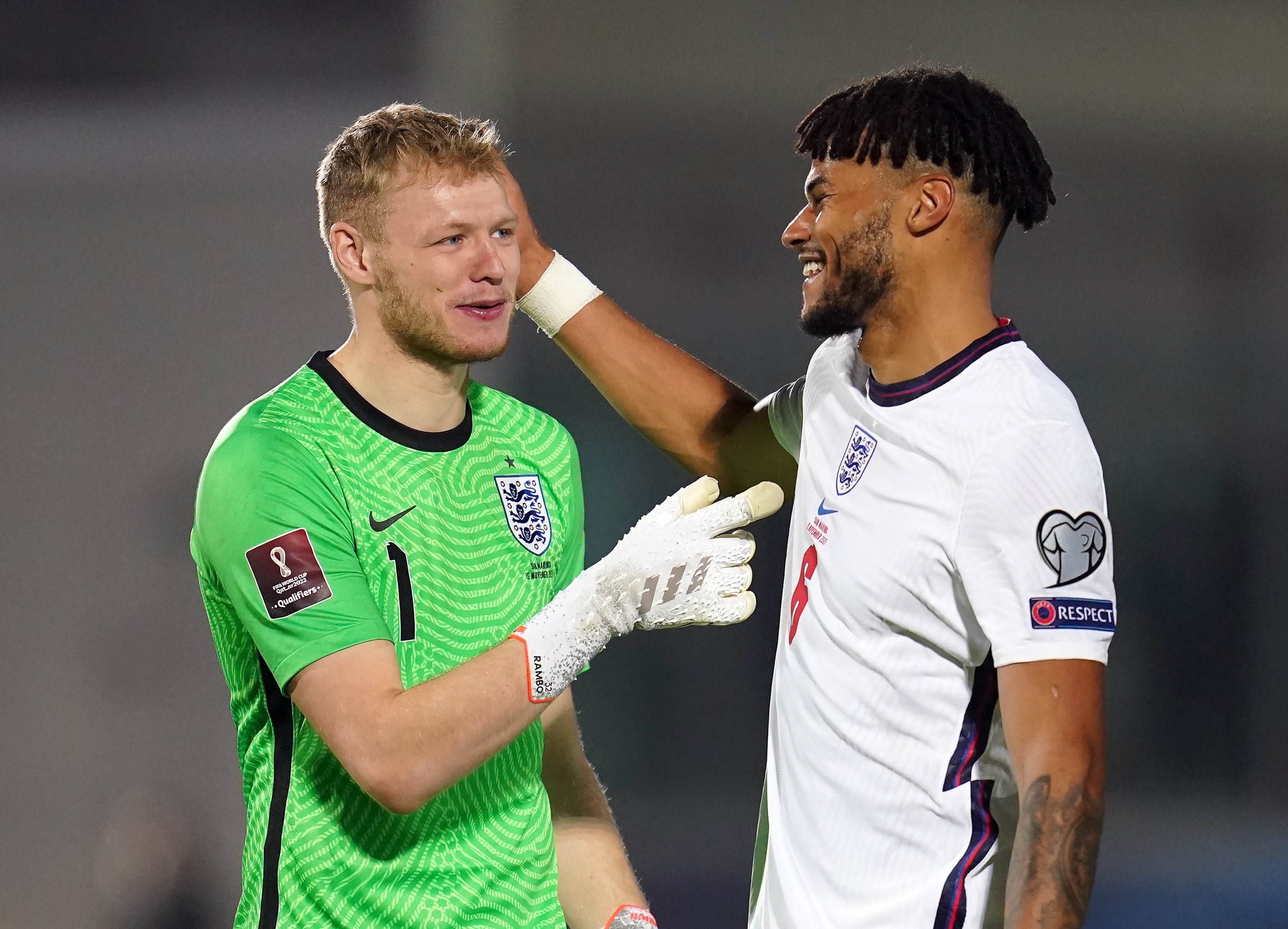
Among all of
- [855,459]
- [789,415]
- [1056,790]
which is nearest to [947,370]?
[855,459]

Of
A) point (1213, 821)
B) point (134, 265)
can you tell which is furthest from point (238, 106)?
point (1213, 821)

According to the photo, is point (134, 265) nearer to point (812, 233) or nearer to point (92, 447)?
point (92, 447)

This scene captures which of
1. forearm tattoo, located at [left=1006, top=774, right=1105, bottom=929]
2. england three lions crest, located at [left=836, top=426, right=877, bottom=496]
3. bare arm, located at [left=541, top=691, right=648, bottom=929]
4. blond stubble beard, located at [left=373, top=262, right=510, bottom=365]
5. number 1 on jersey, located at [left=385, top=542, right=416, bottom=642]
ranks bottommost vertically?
bare arm, located at [left=541, top=691, right=648, bottom=929]

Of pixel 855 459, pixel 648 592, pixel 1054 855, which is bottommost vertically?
pixel 1054 855

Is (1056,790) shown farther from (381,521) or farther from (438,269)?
(438,269)

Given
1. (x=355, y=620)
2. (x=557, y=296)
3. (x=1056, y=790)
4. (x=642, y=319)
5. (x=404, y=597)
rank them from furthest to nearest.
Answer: (x=642, y=319) → (x=557, y=296) → (x=404, y=597) → (x=355, y=620) → (x=1056, y=790)

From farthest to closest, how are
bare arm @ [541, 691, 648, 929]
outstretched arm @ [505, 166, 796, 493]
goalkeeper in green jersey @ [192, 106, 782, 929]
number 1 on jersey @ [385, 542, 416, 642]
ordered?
outstretched arm @ [505, 166, 796, 493]
bare arm @ [541, 691, 648, 929]
number 1 on jersey @ [385, 542, 416, 642]
goalkeeper in green jersey @ [192, 106, 782, 929]

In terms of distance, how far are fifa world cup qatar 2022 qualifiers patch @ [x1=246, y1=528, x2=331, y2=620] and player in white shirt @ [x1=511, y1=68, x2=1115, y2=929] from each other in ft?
2.01

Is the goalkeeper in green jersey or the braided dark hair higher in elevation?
the braided dark hair

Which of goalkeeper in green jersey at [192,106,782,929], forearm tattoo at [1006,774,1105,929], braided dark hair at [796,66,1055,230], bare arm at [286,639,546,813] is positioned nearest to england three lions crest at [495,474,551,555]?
goalkeeper in green jersey at [192,106,782,929]

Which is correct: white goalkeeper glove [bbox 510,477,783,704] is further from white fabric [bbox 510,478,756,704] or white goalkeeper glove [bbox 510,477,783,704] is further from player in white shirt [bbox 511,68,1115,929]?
player in white shirt [bbox 511,68,1115,929]

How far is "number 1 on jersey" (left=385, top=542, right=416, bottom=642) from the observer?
5.25ft

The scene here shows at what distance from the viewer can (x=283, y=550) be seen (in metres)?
1.52

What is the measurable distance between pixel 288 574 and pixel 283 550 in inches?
1.2
